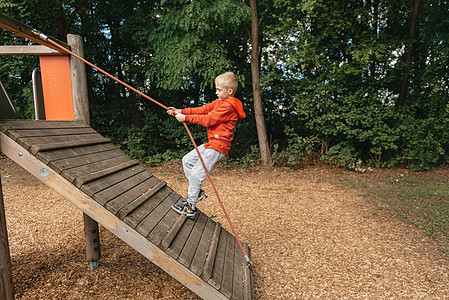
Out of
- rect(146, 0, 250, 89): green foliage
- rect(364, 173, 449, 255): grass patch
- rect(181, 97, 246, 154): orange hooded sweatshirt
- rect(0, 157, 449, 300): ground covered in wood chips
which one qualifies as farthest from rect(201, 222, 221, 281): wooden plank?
rect(146, 0, 250, 89): green foliage

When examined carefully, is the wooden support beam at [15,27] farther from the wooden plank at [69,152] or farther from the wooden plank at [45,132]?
the wooden plank at [69,152]

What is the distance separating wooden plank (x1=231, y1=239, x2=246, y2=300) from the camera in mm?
2493

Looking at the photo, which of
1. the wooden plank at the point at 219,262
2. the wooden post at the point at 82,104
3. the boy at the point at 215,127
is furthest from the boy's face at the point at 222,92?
the wooden post at the point at 82,104

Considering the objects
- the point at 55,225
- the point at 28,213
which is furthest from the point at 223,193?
the point at 28,213

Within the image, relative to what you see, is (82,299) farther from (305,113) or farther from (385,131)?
(385,131)

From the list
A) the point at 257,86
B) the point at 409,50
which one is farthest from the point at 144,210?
the point at 409,50

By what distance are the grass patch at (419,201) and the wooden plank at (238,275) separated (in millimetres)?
2826

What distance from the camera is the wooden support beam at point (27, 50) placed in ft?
10.4

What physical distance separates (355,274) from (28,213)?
545cm

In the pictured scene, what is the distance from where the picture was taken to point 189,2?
27.6ft

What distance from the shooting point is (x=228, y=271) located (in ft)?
9.08

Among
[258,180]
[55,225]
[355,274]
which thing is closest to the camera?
[355,274]

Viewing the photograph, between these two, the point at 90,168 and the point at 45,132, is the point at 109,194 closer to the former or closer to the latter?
the point at 90,168

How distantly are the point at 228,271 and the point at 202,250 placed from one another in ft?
1.03
